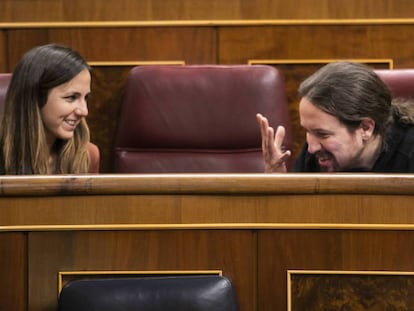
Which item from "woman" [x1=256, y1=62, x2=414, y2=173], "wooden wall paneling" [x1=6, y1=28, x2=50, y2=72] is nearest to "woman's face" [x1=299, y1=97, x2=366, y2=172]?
"woman" [x1=256, y1=62, x2=414, y2=173]

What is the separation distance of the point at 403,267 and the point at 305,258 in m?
0.06

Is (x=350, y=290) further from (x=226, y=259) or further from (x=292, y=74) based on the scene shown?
(x=292, y=74)

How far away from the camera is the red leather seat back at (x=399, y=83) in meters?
0.84

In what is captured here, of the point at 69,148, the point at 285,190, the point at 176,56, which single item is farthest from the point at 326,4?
the point at 285,190

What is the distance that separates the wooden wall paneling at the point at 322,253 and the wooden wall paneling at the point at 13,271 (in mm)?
146

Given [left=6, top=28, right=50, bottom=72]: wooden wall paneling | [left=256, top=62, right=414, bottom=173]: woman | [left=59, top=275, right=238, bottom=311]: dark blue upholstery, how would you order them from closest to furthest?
[left=59, top=275, right=238, bottom=311]: dark blue upholstery < [left=256, top=62, right=414, bottom=173]: woman < [left=6, top=28, right=50, bottom=72]: wooden wall paneling

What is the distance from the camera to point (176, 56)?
97cm

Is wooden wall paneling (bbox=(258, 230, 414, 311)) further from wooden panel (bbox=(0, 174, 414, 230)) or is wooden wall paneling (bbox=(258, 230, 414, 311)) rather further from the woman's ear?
the woman's ear

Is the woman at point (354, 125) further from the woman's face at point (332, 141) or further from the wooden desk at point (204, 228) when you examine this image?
the wooden desk at point (204, 228)

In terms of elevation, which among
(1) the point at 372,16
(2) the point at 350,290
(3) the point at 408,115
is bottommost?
(2) the point at 350,290

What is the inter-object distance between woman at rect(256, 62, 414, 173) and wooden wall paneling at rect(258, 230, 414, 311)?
0.20 meters

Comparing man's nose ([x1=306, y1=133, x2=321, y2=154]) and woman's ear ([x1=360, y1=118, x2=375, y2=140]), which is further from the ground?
woman's ear ([x1=360, y1=118, x2=375, y2=140])

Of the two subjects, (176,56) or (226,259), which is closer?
(226,259)

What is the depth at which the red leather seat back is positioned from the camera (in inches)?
33.0
